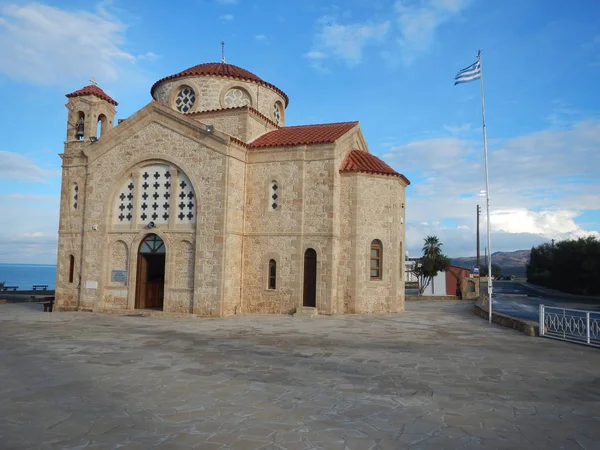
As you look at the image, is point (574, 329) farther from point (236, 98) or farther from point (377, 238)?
point (236, 98)

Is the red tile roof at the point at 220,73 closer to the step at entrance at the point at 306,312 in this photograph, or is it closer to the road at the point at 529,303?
the step at entrance at the point at 306,312

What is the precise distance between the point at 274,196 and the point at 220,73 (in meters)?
7.60

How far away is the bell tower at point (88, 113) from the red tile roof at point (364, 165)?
11715 millimetres

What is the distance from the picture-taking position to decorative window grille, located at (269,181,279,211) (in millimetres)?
20281

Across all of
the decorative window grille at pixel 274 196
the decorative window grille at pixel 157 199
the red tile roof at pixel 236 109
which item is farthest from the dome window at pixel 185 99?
the decorative window grille at pixel 274 196

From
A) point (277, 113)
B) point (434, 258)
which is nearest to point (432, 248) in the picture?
point (434, 258)

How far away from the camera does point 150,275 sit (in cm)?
2155

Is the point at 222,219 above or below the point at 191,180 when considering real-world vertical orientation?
below

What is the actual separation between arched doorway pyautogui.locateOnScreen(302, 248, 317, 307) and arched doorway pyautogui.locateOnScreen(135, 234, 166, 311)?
6194 mm

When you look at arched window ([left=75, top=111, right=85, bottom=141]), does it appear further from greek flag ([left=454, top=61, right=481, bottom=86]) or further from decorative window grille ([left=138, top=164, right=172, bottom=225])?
greek flag ([left=454, top=61, right=481, bottom=86])

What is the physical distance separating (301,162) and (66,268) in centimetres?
1202

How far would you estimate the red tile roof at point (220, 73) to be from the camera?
2330 centimetres

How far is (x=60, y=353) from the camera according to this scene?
10.7 metres

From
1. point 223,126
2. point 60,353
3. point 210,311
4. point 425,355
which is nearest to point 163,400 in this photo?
point 60,353
